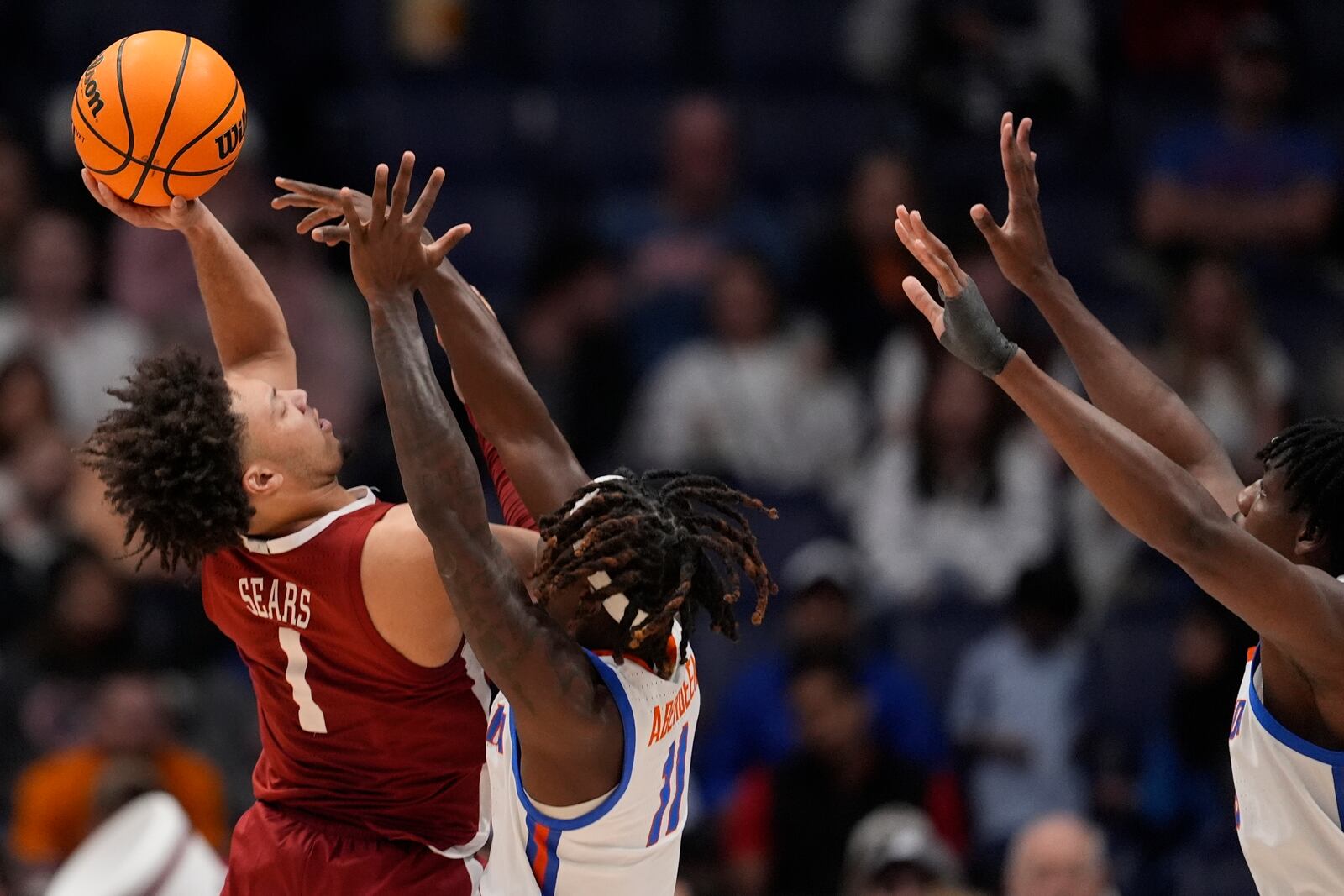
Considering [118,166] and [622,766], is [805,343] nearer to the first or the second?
[118,166]

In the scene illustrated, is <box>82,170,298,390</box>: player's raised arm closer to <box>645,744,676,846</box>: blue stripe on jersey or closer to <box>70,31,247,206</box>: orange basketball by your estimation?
<box>70,31,247,206</box>: orange basketball

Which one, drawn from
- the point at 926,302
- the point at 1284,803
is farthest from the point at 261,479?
the point at 1284,803

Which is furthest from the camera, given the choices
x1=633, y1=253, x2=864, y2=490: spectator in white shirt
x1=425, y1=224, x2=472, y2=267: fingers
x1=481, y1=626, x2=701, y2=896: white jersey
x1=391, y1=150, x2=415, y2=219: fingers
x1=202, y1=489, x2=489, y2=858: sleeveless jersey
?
x1=633, y1=253, x2=864, y2=490: spectator in white shirt

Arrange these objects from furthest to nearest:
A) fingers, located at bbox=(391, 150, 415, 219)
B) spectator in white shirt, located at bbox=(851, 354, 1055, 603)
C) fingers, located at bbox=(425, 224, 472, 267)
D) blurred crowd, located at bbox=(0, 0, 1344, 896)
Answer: spectator in white shirt, located at bbox=(851, 354, 1055, 603) → blurred crowd, located at bbox=(0, 0, 1344, 896) → fingers, located at bbox=(425, 224, 472, 267) → fingers, located at bbox=(391, 150, 415, 219)

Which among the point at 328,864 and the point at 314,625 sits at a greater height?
the point at 314,625

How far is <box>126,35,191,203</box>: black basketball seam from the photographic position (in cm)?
442

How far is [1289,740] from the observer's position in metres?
4.11

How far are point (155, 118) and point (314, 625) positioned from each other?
1221 mm

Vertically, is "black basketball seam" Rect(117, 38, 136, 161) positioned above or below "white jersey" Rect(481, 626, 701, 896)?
above

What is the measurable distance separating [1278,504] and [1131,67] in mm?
6947

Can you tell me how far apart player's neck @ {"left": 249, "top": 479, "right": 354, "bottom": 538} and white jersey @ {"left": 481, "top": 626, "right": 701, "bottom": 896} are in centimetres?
55

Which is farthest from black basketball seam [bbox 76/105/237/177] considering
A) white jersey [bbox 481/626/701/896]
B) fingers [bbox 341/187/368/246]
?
white jersey [bbox 481/626/701/896]

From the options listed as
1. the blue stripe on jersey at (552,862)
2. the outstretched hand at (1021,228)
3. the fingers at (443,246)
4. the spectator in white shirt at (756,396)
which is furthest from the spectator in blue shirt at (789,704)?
the fingers at (443,246)

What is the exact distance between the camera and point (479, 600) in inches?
148
